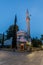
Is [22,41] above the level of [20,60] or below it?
above

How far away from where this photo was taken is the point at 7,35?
4775 cm

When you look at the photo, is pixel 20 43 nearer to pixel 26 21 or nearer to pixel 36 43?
pixel 36 43

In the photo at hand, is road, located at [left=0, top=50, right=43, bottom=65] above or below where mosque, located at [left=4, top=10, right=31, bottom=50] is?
below

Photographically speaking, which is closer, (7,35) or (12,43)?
(12,43)

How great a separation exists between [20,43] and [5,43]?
5.92m

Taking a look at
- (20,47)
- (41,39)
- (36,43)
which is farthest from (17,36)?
(41,39)

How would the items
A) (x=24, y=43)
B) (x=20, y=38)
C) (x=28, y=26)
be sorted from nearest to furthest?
(x=24, y=43)
(x=20, y=38)
(x=28, y=26)

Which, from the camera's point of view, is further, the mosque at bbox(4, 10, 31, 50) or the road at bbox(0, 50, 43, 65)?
the mosque at bbox(4, 10, 31, 50)

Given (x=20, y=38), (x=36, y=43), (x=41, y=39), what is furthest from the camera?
(x=41, y=39)

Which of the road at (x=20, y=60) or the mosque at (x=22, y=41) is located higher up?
the mosque at (x=22, y=41)

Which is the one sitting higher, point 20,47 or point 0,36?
point 0,36

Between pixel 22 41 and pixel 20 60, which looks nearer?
pixel 20 60

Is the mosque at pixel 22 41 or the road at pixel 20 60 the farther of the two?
the mosque at pixel 22 41

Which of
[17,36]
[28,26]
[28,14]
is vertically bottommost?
[17,36]
